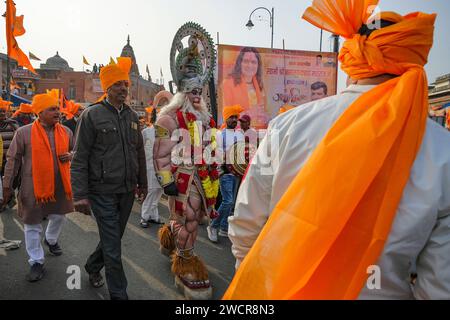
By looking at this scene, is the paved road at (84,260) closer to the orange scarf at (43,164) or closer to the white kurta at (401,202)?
the orange scarf at (43,164)

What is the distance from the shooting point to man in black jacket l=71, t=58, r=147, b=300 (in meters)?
3.46

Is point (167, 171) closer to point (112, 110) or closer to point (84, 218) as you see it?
point (112, 110)

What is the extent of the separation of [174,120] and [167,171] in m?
0.59

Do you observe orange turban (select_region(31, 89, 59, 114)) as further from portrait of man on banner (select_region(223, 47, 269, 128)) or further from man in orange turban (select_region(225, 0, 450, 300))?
portrait of man on banner (select_region(223, 47, 269, 128))

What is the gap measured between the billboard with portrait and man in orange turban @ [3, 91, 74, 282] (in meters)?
5.08

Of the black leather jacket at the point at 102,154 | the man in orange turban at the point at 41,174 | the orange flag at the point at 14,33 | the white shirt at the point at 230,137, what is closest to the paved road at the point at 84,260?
the man in orange turban at the point at 41,174

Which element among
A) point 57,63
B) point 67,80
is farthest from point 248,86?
point 57,63

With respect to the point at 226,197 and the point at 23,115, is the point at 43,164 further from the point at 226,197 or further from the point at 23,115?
the point at 23,115

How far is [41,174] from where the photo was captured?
4.57 meters

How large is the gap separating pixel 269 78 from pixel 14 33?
270 inches

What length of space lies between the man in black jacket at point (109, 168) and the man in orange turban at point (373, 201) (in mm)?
2303

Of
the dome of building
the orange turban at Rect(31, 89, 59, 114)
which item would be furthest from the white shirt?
the dome of building

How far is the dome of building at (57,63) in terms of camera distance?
6654cm

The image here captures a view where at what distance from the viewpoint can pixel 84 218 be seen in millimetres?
6723
